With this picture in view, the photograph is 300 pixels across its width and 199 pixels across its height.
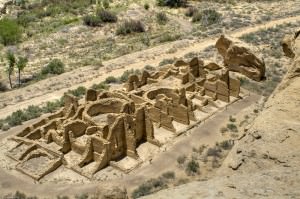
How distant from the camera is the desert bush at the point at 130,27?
4903cm

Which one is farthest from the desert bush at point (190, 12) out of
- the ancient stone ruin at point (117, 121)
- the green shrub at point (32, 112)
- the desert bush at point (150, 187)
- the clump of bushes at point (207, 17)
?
the desert bush at point (150, 187)

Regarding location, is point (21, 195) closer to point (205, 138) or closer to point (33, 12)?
point (205, 138)

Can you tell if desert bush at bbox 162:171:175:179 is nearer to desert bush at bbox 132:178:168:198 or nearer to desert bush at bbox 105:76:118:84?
desert bush at bbox 132:178:168:198

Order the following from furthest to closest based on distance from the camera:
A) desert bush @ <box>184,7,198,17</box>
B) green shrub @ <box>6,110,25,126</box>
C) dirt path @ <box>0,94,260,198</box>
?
desert bush @ <box>184,7,198,17</box>
green shrub @ <box>6,110,25,126</box>
dirt path @ <box>0,94,260,198</box>

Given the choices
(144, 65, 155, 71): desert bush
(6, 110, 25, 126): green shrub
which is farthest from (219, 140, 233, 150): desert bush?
(144, 65, 155, 71): desert bush

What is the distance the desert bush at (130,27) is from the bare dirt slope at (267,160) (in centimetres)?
3755

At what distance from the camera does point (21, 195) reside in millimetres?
20828

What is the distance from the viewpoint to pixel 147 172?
22.4 metres

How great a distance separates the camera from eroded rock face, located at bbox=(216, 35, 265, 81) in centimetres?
3331

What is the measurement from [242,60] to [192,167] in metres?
14.0

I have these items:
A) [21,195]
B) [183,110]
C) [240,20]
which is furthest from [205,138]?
[240,20]

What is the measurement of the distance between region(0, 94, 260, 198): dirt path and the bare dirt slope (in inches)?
384

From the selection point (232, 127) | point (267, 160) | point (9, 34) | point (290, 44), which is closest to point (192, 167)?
point (232, 127)

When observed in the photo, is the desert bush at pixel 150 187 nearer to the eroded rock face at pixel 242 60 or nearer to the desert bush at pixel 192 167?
the desert bush at pixel 192 167
